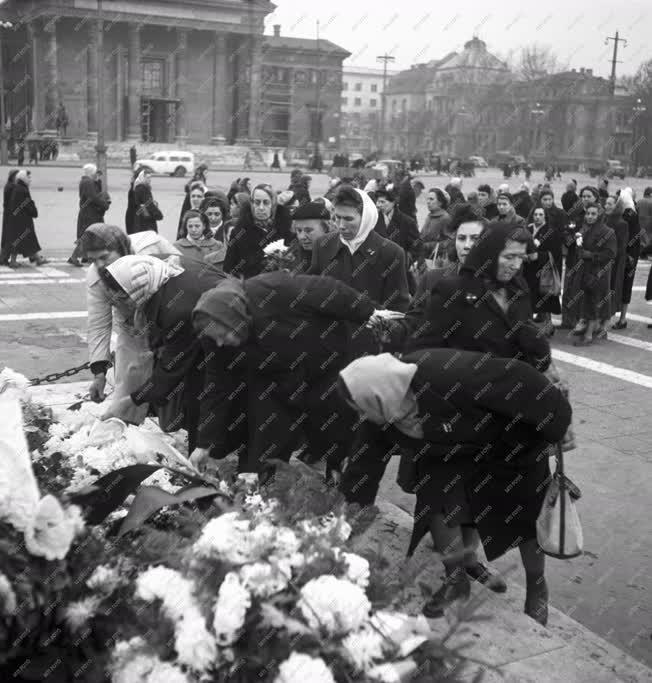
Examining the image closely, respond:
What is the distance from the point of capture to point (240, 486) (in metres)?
2.86

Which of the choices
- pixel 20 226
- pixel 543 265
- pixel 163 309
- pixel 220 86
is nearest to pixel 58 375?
pixel 163 309

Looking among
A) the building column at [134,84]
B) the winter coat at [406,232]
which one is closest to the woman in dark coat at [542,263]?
the winter coat at [406,232]

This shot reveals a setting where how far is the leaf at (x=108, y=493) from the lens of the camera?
94.0 inches

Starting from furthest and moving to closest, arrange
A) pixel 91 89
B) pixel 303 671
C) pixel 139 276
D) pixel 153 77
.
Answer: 1. pixel 153 77
2. pixel 91 89
3. pixel 139 276
4. pixel 303 671

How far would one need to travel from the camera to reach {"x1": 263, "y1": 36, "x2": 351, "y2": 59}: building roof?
3337 inches

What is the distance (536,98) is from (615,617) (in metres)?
80.7

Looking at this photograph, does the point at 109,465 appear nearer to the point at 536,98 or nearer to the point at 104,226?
the point at 104,226

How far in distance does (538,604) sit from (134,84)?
63.8 metres

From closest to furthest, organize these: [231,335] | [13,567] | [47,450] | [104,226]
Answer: [13,567], [47,450], [231,335], [104,226]

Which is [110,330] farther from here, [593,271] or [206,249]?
[593,271]

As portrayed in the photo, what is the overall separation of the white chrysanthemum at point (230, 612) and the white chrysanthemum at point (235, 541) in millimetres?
106

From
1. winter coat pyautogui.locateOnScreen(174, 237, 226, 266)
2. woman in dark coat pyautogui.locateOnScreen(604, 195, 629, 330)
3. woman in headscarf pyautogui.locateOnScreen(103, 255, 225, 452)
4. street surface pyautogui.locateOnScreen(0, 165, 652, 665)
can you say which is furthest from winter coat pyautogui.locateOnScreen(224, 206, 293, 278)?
woman in dark coat pyautogui.locateOnScreen(604, 195, 629, 330)

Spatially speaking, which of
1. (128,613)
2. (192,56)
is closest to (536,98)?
(192,56)

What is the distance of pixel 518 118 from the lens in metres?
84.4
